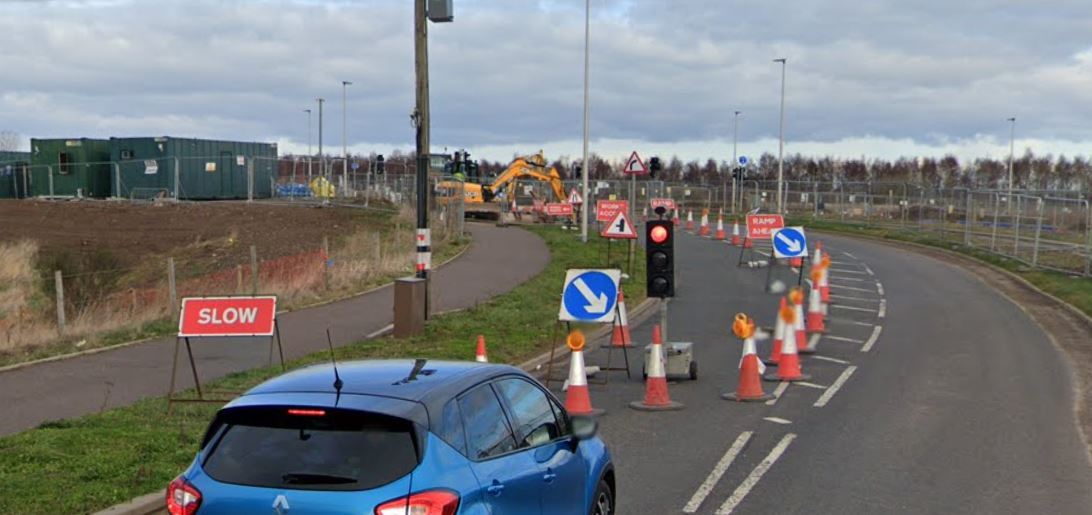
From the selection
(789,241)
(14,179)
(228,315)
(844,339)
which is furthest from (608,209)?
(14,179)

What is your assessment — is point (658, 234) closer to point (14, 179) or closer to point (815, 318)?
point (815, 318)

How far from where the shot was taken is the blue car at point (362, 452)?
4617 millimetres

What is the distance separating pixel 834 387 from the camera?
14.1m

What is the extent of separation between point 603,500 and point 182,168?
48.7 metres

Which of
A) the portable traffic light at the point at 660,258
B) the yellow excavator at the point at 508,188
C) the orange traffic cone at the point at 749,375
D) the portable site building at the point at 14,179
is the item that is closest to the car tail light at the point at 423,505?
the orange traffic cone at the point at 749,375

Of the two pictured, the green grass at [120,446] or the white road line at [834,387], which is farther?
the white road line at [834,387]

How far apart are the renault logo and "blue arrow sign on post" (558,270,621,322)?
30.2 ft

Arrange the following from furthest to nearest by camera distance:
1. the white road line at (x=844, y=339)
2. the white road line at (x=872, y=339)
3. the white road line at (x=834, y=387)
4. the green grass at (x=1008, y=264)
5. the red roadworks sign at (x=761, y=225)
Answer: the red roadworks sign at (x=761, y=225)
the green grass at (x=1008, y=264)
the white road line at (x=844, y=339)
the white road line at (x=872, y=339)
the white road line at (x=834, y=387)

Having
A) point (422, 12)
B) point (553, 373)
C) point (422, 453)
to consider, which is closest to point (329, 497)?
point (422, 453)

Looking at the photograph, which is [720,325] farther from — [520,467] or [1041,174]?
[1041,174]

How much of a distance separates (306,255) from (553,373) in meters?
17.0

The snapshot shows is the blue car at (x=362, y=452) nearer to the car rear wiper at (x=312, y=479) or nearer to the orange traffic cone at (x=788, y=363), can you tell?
the car rear wiper at (x=312, y=479)

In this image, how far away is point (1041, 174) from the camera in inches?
4131

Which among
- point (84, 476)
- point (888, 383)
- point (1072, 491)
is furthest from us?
point (888, 383)
